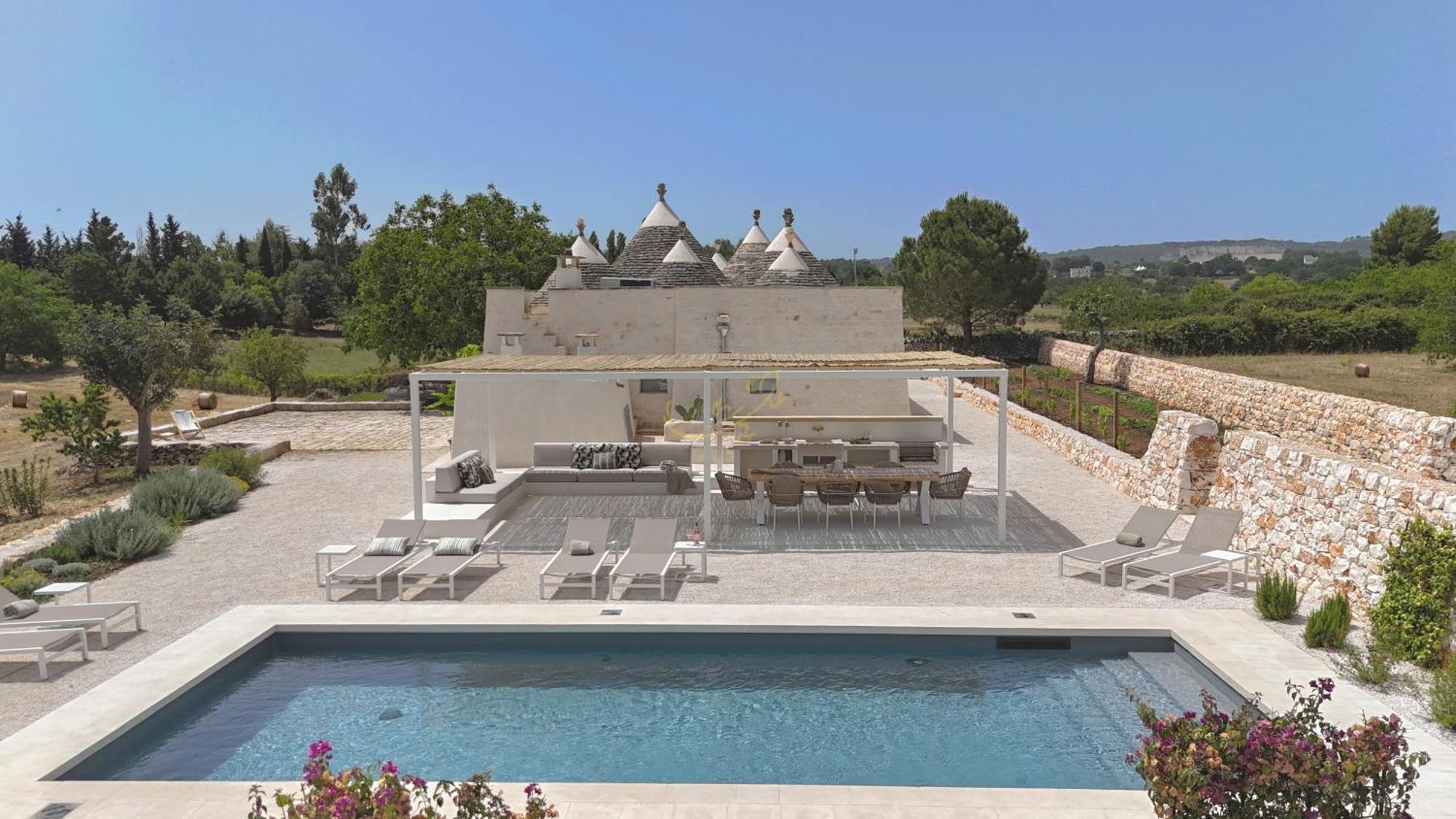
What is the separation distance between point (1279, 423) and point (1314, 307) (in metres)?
28.1

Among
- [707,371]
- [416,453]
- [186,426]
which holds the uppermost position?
[707,371]

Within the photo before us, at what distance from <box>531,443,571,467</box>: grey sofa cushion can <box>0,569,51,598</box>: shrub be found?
23.4ft

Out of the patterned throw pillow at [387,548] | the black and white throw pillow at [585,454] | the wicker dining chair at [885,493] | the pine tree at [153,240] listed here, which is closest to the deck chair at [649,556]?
the patterned throw pillow at [387,548]

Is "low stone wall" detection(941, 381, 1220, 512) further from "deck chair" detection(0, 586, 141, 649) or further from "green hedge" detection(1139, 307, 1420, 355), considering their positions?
"green hedge" detection(1139, 307, 1420, 355)

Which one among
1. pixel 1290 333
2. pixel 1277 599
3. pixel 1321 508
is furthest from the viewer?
pixel 1290 333

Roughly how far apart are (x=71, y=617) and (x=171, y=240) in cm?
7309

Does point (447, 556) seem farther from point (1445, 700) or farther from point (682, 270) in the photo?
point (682, 270)

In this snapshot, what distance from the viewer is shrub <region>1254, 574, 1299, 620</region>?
28.4 feet

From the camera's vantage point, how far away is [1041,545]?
→ 11727mm

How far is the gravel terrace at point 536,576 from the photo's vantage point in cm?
875

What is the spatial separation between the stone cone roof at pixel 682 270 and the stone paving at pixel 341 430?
6358mm

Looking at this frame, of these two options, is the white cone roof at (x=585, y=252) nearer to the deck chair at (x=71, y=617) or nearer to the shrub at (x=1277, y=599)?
the deck chair at (x=71, y=617)

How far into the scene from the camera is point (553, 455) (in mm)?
Answer: 15914

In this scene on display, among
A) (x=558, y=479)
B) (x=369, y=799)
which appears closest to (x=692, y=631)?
(x=369, y=799)
